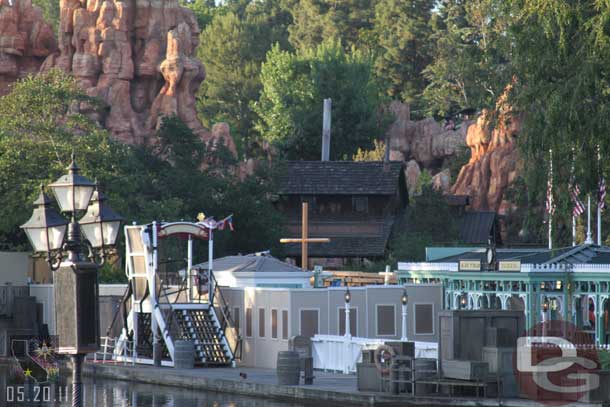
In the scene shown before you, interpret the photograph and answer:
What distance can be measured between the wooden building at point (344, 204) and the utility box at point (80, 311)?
59.4 m

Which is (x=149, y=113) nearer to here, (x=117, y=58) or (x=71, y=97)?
(x=117, y=58)

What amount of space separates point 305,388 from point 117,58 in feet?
157

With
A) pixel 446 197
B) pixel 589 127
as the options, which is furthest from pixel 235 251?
pixel 589 127

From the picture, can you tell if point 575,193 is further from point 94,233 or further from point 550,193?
point 94,233

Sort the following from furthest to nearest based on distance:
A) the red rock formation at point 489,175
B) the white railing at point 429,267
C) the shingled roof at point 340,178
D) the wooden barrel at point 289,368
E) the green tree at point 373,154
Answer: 1. the green tree at point 373,154
2. the red rock formation at point 489,175
3. the shingled roof at point 340,178
4. the white railing at point 429,267
5. the wooden barrel at point 289,368

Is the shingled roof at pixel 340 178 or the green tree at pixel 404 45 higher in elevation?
the green tree at pixel 404 45

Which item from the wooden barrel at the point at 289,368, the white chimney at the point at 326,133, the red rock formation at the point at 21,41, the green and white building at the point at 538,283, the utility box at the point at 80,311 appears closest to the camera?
the utility box at the point at 80,311

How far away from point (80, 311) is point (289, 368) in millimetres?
17798

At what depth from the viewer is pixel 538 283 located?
43750 millimetres

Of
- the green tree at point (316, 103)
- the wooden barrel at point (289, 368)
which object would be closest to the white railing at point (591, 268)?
the wooden barrel at point (289, 368)

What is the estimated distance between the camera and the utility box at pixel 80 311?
20.8m

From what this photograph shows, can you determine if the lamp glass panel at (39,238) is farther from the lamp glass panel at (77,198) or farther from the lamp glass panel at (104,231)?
the lamp glass panel at (104,231)

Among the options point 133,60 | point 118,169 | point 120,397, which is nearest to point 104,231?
point 120,397

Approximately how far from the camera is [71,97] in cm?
6869
